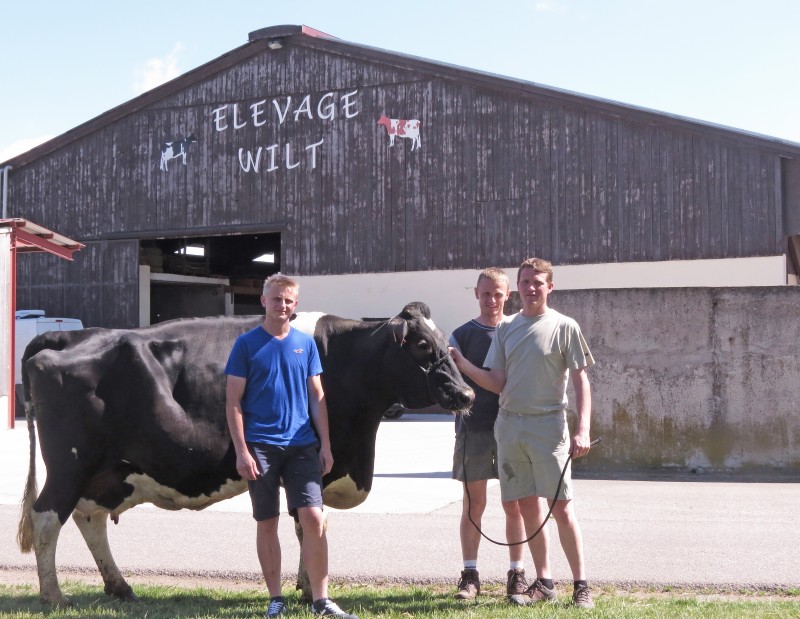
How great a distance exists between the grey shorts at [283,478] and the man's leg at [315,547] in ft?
0.19

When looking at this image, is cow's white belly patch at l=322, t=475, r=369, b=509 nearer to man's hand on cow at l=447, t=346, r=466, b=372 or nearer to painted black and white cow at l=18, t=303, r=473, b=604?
painted black and white cow at l=18, t=303, r=473, b=604

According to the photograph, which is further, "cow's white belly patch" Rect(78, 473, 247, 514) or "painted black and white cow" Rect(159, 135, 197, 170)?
"painted black and white cow" Rect(159, 135, 197, 170)

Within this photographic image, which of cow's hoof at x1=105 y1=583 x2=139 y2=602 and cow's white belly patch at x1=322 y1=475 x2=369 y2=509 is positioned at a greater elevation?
cow's white belly patch at x1=322 y1=475 x2=369 y2=509

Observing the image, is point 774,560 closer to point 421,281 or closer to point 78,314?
point 421,281

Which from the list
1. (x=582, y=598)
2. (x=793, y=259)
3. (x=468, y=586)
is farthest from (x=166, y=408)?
(x=793, y=259)

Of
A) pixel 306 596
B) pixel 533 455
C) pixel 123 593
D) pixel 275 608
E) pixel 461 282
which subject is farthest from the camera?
pixel 461 282

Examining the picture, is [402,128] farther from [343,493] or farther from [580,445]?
[580,445]

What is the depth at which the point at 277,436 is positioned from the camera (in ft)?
16.6

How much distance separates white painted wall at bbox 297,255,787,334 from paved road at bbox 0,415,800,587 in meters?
10.5

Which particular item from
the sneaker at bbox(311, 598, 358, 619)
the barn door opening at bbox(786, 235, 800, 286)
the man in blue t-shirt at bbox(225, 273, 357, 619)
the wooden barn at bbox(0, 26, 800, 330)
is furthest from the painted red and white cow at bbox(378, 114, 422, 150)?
the sneaker at bbox(311, 598, 358, 619)

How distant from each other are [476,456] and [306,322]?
53.8 inches

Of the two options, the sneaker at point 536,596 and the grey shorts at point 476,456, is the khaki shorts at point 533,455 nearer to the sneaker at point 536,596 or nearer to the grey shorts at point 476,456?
the grey shorts at point 476,456

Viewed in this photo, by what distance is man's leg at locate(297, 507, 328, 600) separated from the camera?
4.94 m

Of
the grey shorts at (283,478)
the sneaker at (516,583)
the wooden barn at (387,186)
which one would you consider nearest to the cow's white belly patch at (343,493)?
the grey shorts at (283,478)
